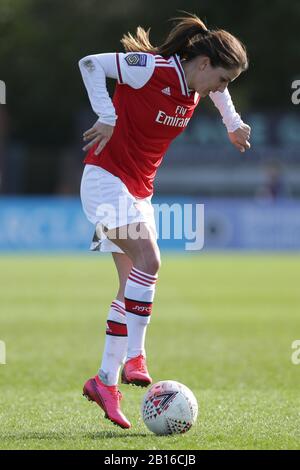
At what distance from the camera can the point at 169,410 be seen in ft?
20.7

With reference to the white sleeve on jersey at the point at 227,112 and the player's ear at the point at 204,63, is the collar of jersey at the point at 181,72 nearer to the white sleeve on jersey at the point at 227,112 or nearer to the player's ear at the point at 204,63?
the player's ear at the point at 204,63

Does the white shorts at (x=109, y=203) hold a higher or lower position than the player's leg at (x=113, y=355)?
higher

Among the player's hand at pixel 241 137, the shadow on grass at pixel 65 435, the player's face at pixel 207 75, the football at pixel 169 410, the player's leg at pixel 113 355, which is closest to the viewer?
the shadow on grass at pixel 65 435

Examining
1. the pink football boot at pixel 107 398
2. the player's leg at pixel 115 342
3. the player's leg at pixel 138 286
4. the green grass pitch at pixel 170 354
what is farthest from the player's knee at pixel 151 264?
the green grass pitch at pixel 170 354

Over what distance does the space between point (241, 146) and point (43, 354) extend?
4680 mm

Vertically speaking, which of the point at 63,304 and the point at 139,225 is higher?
the point at 139,225

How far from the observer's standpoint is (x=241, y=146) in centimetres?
719

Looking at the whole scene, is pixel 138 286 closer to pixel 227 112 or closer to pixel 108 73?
pixel 108 73

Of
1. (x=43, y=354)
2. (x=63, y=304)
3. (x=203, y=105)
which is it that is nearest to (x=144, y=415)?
(x=43, y=354)

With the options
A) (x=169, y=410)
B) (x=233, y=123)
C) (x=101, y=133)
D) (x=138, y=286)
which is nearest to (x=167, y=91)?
(x=101, y=133)

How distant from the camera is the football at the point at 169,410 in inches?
249

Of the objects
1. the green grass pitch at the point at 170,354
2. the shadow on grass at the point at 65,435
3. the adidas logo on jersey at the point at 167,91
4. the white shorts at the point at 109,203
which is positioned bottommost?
the green grass pitch at the point at 170,354

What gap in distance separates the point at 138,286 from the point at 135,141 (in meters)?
0.95

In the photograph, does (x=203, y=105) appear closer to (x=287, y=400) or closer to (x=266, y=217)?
(x=266, y=217)
